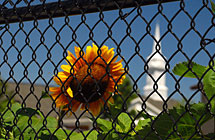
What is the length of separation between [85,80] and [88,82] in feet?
0.05

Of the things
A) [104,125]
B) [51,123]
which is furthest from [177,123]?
[51,123]

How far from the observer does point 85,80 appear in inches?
68.9

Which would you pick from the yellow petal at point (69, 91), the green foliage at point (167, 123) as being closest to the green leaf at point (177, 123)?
the green foliage at point (167, 123)

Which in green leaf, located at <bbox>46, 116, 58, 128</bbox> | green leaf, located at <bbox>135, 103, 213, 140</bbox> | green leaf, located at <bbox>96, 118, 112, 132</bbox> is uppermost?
green leaf, located at <bbox>46, 116, 58, 128</bbox>

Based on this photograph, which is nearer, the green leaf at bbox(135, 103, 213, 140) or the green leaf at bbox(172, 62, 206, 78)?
the green leaf at bbox(135, 103, 213, 140)

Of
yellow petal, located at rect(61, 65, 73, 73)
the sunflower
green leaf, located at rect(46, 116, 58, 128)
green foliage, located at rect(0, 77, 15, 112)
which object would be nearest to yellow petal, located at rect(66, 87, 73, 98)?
the sunflower

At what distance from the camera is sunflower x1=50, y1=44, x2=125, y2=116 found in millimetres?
1754

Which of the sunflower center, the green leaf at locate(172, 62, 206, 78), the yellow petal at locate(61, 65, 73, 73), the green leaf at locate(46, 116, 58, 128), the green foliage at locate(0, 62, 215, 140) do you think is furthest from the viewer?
the green leaf at locate(46, 116, 58, 128)

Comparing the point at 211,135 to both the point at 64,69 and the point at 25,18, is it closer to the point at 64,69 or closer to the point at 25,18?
the point at 64,69

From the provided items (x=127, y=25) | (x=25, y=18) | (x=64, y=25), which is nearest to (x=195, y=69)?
(x=127, y=25)

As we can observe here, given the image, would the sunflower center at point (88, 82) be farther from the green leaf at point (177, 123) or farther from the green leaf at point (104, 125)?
the green leaf at point (177, 123)

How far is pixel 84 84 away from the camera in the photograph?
1.76m

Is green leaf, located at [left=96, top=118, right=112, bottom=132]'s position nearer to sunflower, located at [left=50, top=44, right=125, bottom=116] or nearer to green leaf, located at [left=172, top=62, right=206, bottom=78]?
sunflower, located at [left=50, top=44, right=125, bottom=116]

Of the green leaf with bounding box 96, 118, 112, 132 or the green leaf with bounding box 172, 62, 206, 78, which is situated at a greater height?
the green leaf with bounding box 172, 62, 206, 78
